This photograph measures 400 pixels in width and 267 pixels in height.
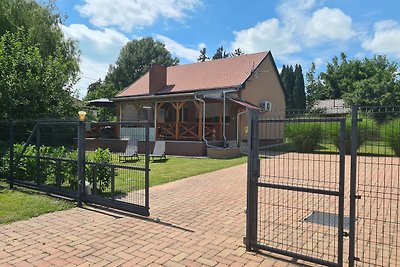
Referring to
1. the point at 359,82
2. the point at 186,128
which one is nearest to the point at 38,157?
the point at 186,128

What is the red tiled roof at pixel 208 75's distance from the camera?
22216mm

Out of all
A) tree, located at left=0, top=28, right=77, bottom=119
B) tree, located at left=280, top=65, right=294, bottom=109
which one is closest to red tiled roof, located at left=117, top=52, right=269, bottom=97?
tree, located at left=0, top=28, right=77, bottom=119

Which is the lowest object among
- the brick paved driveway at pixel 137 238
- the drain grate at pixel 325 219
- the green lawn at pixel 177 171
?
the brick paved driveway at pixel 137 238

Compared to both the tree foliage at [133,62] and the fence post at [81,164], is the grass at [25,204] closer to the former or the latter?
the fence post at [81,164]

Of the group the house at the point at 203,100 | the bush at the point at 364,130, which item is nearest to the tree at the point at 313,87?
the house at the point at 203,100

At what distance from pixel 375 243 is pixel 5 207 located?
6681 millimetres

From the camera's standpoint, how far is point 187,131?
18.5 meters

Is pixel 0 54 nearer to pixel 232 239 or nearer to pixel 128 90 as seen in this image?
pixel 232 239

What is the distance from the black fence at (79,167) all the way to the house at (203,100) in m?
8.90

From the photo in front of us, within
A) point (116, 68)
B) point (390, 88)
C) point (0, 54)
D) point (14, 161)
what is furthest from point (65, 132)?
point (116, 68)

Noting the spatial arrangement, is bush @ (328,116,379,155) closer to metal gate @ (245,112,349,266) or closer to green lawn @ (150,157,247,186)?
metal gate @ (245,112,349,266)

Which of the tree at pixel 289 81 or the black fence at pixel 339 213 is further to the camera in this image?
the tree at pixel 289 81

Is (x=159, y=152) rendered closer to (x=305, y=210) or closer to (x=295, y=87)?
(x=305, y=210)

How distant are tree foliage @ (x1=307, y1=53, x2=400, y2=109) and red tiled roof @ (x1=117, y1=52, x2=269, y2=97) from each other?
52.6 ft
